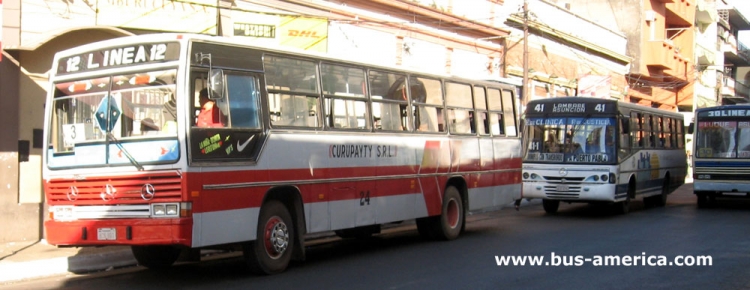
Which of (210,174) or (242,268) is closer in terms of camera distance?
(210,174)

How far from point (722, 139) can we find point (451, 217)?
11901 millimetres

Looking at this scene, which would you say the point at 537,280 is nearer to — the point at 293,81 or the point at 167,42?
the point at 293,81

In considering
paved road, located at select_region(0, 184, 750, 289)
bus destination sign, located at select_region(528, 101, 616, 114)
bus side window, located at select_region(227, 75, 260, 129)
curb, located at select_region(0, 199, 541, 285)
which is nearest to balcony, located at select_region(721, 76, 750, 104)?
bus destination sign, located at select_region(528, 101, 616, 114)

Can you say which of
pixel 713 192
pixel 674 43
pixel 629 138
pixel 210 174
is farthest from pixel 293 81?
pixel 674 43

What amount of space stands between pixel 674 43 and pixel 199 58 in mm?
47194

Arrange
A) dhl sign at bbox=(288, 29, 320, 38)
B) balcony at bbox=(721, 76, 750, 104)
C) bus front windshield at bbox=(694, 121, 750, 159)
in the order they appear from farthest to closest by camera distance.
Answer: balcony at bbox=(721, 76, 750, 104) < bus front windshield at bbox=(694, 121, 750, 159) < dhl sign at bbox=(288, 29, 320, 38)

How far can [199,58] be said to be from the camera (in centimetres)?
970

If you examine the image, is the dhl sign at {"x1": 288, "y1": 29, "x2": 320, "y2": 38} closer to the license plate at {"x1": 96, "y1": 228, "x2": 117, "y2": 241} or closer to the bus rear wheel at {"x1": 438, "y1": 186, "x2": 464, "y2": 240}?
the bus rear wheel at {"x1": 438, "y1": 186, "x2": 464, "y2": 240}

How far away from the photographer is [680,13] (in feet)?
166

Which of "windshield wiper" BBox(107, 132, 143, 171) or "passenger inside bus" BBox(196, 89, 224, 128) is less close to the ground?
"passenger inside bus" BBox(196, 89, 224, 128)

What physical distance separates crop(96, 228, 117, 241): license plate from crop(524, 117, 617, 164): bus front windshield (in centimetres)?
1295

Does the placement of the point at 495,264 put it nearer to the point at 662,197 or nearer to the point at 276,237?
the point at 276,237

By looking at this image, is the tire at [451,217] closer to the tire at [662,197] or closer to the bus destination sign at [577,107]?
the bus destination sign at [577,107]

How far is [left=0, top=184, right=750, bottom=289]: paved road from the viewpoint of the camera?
33.1 ft
